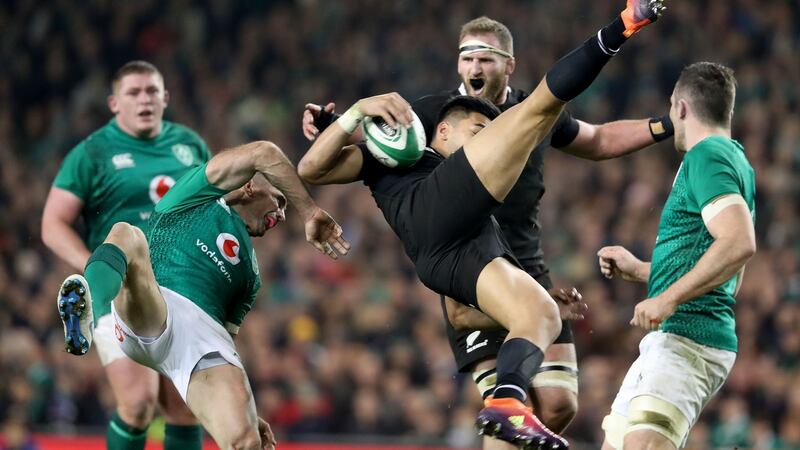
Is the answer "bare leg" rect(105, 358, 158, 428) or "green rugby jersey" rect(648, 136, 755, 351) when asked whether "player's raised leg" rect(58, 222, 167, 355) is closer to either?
"bare leg" rect(105, 358, 158, 428)

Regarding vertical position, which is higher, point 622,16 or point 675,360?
point 622,16

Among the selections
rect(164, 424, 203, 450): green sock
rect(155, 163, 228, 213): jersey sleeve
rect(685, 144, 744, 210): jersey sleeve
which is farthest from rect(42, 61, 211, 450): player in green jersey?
rect(685, 144, 744, 210): jersey sleeve

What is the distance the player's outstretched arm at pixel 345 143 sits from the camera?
220 inches

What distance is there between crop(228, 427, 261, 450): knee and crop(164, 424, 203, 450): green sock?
121 centimetres

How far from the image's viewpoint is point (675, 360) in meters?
5.45

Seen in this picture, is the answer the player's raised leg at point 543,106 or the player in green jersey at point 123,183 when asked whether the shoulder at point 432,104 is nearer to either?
the player's raised leg at point 543,106

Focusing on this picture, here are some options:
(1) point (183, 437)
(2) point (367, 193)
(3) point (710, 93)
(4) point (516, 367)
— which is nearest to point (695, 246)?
(3) point (710, 93)

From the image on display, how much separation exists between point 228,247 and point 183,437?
1.26m

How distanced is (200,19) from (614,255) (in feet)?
37.9

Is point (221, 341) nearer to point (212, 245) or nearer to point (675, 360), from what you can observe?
point (212, 245)

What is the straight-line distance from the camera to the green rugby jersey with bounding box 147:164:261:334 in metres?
6.10

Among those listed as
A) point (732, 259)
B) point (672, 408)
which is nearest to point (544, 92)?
point (732, 259)

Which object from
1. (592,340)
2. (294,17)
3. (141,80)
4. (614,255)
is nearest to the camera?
(614,255)

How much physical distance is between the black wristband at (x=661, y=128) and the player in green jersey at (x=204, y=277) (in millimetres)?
1876
